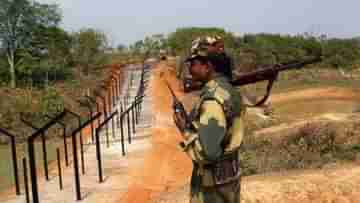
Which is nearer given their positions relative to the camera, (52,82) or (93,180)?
(93,180)

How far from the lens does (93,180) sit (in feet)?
29.1

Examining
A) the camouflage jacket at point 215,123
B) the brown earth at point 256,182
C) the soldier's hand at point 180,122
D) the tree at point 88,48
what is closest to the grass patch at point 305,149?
the brown earth at point 256,182

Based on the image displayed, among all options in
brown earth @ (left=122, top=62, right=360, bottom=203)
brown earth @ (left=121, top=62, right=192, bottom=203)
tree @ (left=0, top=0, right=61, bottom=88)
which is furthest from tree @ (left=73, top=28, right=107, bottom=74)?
brown earth @ (left=122, top=62, right=360, bottom=203)

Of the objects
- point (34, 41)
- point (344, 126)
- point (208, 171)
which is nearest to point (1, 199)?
point (208, 171)

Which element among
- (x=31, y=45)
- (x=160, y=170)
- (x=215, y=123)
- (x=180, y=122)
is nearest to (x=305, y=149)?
(x=160, y=170)

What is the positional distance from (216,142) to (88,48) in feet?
112

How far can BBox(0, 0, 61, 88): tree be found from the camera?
2931cm

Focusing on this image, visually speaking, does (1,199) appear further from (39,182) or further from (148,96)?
(148,96)

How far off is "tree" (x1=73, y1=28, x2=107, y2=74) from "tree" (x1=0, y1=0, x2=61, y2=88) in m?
4.83

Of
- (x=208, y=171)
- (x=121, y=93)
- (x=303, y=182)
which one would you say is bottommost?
(x=121, y=93)

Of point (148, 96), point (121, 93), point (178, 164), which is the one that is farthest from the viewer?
point (121, 93)

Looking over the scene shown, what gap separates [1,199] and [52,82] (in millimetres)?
22260

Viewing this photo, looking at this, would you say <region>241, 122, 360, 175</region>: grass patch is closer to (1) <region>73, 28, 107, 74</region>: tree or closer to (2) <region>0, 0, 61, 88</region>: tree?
(2) <region>0, 0, 61, 88</region>: tree

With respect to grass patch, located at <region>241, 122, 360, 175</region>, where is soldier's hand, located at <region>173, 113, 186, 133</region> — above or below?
above
